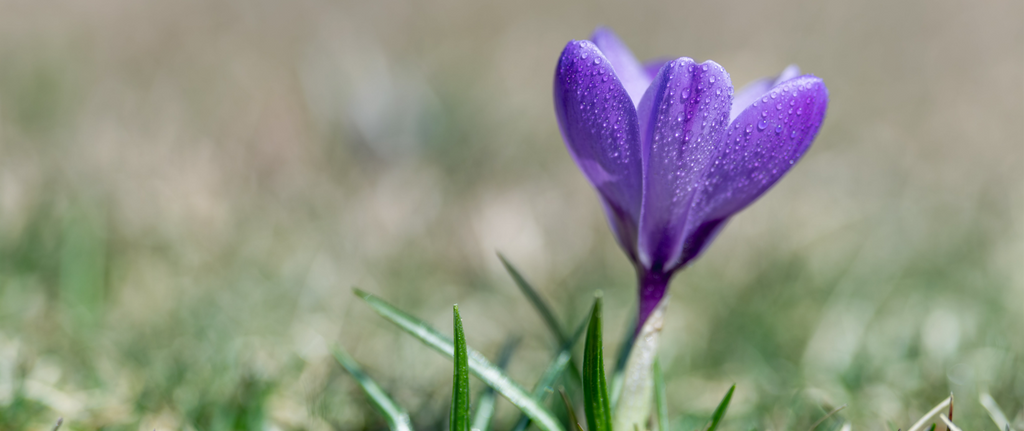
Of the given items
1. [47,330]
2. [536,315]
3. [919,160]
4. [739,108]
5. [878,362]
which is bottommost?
[47,330]

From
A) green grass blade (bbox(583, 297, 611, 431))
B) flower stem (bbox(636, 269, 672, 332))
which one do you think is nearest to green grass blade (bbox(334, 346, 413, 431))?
green grass blade (bbox(583, 297, 611, 431))

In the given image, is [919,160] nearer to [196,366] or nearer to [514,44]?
[514,44]

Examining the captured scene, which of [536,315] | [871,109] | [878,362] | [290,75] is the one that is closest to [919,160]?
[871,109]

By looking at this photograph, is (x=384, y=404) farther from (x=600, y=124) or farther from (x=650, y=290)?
(x=600, y=124)

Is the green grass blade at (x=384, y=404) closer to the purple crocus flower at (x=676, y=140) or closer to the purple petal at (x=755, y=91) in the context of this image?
the purple crocus flower at (x=676, y=140)

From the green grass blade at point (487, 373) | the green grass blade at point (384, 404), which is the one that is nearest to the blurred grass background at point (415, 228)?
the green grass blade at point (384, 404)

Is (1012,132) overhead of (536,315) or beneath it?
overhead

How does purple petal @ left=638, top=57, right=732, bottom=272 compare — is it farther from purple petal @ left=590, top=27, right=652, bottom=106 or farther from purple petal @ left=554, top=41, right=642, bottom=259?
purple petal @ left=590, top=27, right=652, bottom=106
